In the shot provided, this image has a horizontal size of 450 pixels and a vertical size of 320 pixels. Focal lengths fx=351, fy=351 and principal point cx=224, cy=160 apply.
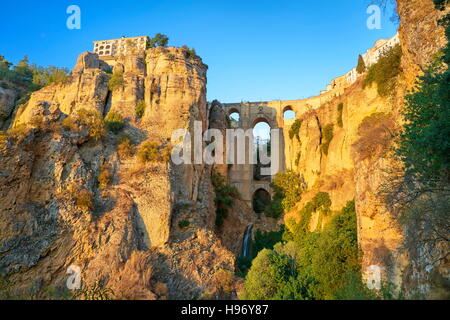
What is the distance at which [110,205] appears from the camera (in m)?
19.5

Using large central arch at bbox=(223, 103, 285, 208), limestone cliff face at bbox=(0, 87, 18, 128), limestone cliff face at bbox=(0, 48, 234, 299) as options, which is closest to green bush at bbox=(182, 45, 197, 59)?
limestone cliff face at bbox=(0, 48, 234, 299)

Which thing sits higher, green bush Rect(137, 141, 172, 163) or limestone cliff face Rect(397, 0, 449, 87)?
limestone cliff face Rect(397, 0, 449, 87)

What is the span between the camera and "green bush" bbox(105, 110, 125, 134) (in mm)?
23656

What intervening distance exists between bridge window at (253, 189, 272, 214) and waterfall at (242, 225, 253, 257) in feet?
7.14

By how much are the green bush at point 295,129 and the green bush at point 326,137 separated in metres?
2.88

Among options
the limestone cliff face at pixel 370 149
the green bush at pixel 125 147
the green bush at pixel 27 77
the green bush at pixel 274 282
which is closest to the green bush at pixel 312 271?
the green bush at pixel 274 282

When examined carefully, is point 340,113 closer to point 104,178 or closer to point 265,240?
point 265,240

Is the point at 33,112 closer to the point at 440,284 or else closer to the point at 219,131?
the point at 219,131

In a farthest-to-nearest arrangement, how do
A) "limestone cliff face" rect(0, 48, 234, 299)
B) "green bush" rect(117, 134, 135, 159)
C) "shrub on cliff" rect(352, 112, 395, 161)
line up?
"green bush" rect(117, 134, 135, 159)
"shrub on cliff" rect(352, 112, 395, 161)
"limestone cliff face" rect(0, 48, 234, 299)

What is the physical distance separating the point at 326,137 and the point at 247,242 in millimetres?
10802

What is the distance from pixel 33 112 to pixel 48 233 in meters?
7.04

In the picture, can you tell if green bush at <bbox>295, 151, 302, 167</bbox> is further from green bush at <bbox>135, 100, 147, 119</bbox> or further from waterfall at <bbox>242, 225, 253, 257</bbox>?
green bush at <bbox>135, 100, 147, 119</bbox>
